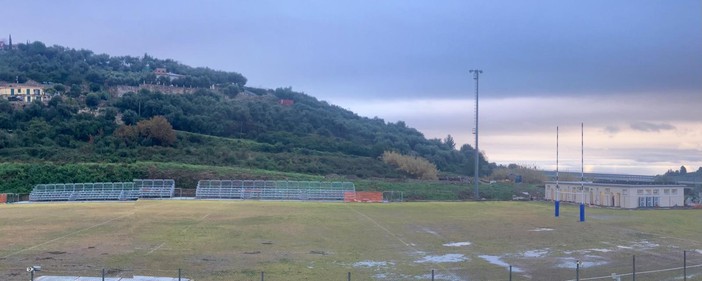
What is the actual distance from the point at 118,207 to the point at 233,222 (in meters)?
17.7

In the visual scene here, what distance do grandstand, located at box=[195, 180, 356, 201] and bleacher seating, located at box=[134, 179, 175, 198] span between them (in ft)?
9.35

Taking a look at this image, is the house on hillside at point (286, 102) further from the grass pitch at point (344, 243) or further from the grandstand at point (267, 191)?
the grass pitch at point (344, 243)

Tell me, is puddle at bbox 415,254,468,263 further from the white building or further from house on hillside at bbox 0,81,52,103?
house on hillside at bbox 0,81,52,103

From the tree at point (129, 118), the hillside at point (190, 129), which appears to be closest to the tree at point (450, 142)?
the hillside at point (190, 129)

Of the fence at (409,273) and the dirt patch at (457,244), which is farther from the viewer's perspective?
the dirt patch at (457,244)

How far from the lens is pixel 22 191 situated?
65.4m

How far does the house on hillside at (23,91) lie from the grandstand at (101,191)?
4720 cm

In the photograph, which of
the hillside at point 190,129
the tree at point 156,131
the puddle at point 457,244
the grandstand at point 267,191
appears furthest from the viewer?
the tree at point 156,131

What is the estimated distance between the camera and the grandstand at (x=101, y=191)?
62.8m

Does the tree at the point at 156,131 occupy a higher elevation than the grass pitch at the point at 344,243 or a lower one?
higher

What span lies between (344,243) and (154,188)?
135 ft

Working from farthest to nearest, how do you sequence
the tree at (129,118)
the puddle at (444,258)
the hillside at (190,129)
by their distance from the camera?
the tree at (129,118) < the hillside at (190,129) < the puddle at (444,258)

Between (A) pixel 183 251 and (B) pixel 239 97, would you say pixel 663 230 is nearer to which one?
(A) pixel 183 251

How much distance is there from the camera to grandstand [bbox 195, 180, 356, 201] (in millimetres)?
66062
